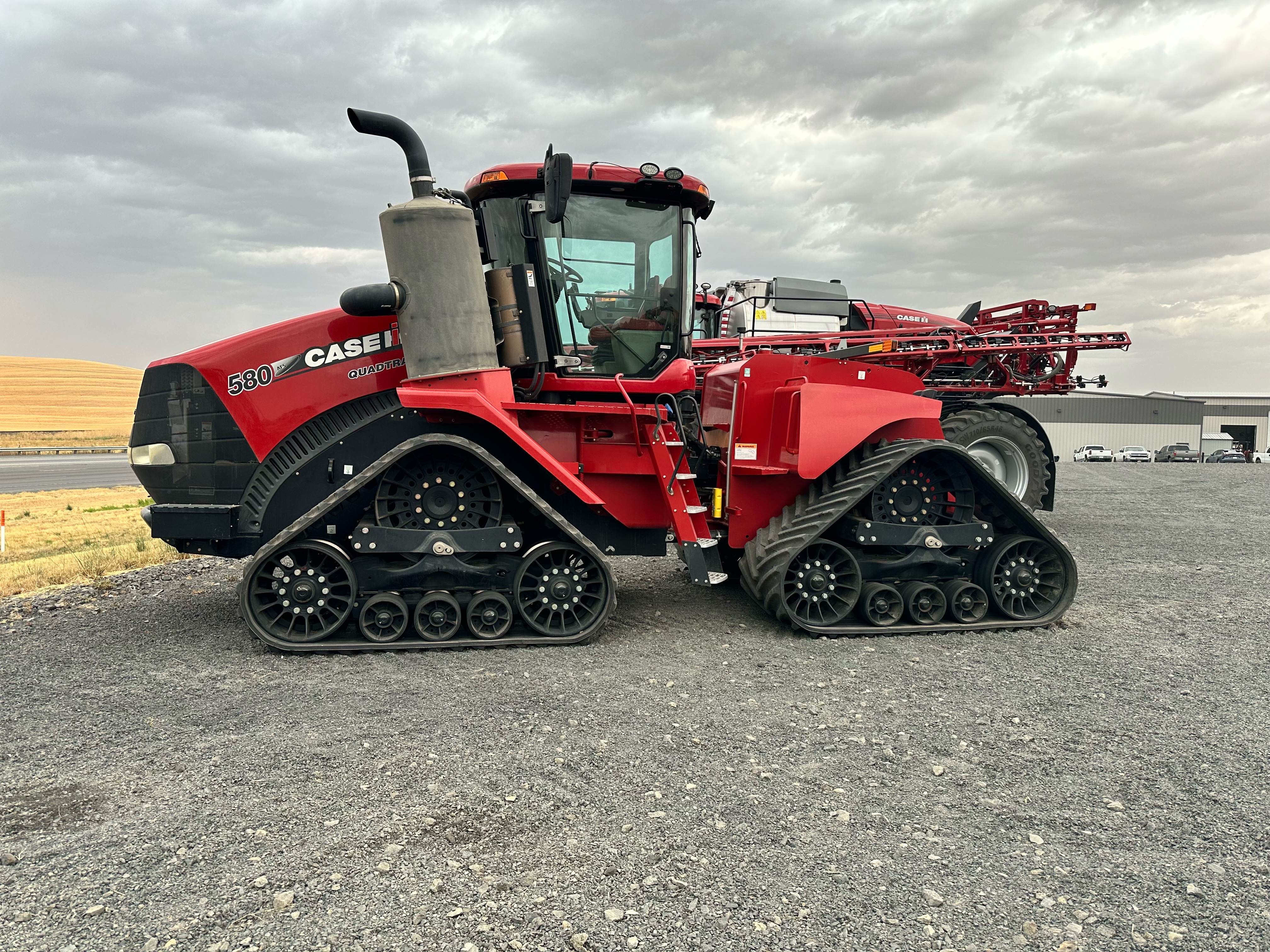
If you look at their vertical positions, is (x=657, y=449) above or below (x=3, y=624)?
above

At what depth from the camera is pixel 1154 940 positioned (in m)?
2.50

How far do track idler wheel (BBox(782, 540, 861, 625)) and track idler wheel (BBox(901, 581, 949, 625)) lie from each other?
401mm

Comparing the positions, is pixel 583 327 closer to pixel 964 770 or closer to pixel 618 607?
pixel 618 607

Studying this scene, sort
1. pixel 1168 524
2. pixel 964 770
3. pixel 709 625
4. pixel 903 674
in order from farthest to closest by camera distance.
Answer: pixel 1168 524 → pixel 709 625 → pixel 903 674 → pixel 964 770

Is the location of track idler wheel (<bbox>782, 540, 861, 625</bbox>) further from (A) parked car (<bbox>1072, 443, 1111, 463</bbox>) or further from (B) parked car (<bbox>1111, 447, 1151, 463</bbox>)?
(A) parked car (<bbox>1072, 443, 1111, 463</bbox>)

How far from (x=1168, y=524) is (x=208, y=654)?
12.6m

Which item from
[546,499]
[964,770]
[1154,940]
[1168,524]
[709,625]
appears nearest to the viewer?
[1154,940]

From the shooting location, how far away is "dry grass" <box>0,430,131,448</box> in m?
43.7

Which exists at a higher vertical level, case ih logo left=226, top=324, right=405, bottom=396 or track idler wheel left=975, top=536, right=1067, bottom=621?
case ih logo left=226, top=324, right=405, bottom=396

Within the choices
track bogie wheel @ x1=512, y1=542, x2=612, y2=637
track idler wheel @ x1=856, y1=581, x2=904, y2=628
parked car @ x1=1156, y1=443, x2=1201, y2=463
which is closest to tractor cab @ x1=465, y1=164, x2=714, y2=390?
track bogie wheel @ x1=512, y1=542, x2=612, y2=637

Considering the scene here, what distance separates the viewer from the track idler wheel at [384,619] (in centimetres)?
543

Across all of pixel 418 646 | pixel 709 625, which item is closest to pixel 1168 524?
pixel 709 625

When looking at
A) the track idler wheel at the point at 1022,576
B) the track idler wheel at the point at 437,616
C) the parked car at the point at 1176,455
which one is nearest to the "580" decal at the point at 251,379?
the track idler wheel at the point at 437,616

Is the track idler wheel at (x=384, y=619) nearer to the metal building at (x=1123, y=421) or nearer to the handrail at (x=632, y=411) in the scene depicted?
the handrail at (x=632, y=411)
